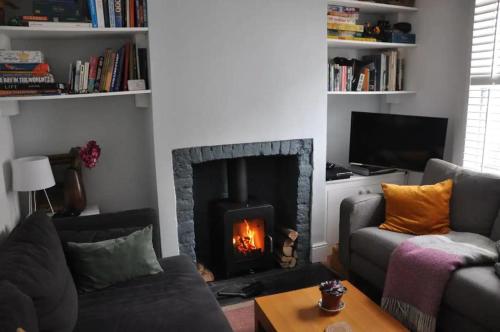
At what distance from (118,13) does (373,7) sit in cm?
213

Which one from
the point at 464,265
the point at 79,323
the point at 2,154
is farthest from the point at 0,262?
the point at 464,265

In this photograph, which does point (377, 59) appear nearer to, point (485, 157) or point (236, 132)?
point (485, 157)

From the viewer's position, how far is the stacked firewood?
3367 millimetres

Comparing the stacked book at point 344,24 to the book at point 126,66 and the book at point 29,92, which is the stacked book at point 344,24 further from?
the book at point 29,92

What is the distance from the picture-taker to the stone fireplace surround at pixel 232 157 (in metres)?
2.89

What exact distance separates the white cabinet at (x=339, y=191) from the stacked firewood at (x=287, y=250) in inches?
13.1

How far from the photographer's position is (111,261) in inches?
87.0

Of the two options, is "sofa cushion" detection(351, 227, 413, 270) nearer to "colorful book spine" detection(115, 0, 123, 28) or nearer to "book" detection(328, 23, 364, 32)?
"book" detection(328, 23, 364, 32)

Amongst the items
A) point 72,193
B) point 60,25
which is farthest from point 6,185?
point 60,25

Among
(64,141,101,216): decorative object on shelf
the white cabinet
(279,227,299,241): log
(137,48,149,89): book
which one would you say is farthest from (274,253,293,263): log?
(137,48,149,89): book

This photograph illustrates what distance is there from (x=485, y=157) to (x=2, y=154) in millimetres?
3282

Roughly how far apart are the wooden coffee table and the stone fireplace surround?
997mm

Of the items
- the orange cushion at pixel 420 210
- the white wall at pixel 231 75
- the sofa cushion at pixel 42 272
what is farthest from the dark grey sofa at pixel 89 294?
the orange cushion at pixel 420 210

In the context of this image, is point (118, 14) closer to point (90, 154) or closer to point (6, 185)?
point (90, 154)
